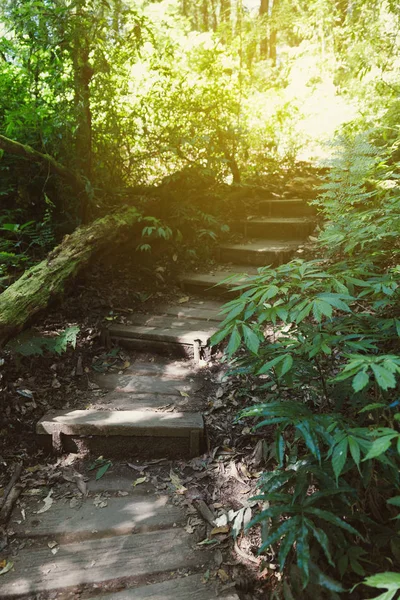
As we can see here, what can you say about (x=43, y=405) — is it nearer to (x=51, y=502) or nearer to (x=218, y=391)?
(x=51, y=502)

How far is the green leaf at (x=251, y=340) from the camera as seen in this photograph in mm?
1846

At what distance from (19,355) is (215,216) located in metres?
3.64

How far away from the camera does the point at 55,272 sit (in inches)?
158

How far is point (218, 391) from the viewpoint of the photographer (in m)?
3.44

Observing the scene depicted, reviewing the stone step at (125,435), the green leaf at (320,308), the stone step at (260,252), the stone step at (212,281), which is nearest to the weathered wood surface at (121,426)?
the stone step at (125,435)

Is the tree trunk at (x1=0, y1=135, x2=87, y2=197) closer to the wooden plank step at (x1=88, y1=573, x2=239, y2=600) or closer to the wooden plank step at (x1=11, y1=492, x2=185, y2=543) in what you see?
the wooden plank step at (x1=11, y1=492, x2=185, y2=543)

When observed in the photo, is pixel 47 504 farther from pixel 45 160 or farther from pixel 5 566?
pixel 45 160

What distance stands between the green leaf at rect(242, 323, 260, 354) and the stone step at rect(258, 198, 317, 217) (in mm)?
4913

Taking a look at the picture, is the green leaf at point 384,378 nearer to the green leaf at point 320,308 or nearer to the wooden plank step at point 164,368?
the green leaf at point 320,308

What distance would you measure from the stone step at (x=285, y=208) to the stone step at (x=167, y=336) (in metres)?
3.02

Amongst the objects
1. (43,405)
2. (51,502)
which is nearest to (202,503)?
(51,502)

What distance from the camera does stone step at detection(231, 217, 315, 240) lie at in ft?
19.7

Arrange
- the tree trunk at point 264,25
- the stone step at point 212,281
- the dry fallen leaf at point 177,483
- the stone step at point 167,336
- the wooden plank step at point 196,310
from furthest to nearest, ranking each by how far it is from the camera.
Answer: the tree trunk at point 264,25 < the stone step at point 212,281 < the wooden plank step at point 196,310 < the stone step at point 167,336 < the dry fallen leaf at point 177,483

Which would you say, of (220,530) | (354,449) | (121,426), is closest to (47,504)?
(121,426)
